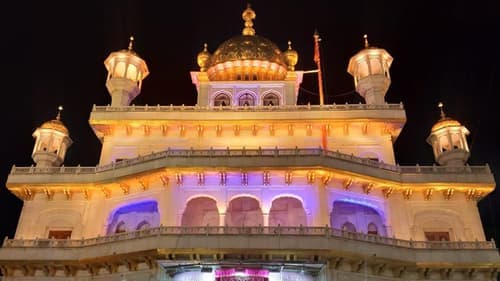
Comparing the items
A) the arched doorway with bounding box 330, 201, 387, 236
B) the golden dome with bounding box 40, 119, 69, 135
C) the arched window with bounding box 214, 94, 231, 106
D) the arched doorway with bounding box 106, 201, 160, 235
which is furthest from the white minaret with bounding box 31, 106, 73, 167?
the arched doorway with bounding box 330, 201, 387, 236

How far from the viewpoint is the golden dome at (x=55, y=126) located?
37691mm

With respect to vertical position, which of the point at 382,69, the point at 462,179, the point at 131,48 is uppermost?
the point at 131,48

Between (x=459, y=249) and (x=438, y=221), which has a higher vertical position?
(x=438, y=221)

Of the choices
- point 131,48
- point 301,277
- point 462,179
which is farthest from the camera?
point 131,48

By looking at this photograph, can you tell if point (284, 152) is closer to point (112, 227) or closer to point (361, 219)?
point (361, 219)

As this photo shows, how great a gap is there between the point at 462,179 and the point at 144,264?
1908 centimetres

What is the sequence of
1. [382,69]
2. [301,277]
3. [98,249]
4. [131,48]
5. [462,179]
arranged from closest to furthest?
[301,277] < [98,249] < [462,179] < [382,69] < [131,48]

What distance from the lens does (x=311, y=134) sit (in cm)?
3619

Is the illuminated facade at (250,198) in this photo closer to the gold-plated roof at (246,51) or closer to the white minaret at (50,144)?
the white minaret at (50,144)

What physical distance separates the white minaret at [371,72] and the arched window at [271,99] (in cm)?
595

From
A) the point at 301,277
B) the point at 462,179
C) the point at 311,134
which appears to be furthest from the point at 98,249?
the point at 462,179

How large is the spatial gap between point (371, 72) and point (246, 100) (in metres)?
9.35

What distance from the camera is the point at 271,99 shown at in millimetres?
41469

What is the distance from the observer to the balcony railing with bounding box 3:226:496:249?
2819 centimetres
